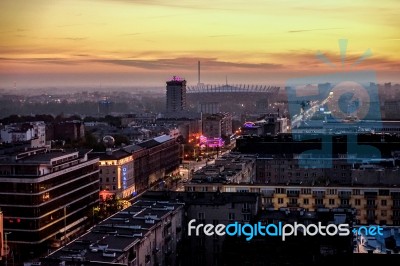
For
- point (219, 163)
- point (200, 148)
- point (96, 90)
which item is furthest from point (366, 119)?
point (96, 90)

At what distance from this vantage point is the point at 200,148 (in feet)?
83.6

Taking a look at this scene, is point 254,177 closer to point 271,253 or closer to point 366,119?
point 271,253

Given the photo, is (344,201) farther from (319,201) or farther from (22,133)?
(22,133)

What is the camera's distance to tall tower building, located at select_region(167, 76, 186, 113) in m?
41.3

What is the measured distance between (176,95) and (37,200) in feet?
105

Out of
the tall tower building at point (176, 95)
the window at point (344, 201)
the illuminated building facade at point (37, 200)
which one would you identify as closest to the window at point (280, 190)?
the window at point (344, 201)

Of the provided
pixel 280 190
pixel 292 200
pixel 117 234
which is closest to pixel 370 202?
pixel 292 200

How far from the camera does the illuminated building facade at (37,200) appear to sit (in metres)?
10.3

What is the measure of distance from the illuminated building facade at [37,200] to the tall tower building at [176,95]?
29.8 metres

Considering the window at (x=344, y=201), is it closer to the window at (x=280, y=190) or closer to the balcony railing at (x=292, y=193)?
the balcony railing at (x=292, y=193)

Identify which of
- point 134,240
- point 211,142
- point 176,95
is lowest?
point 211,142

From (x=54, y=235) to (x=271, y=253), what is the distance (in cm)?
493

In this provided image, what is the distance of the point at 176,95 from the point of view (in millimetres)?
42062

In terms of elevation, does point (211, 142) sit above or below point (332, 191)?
below
